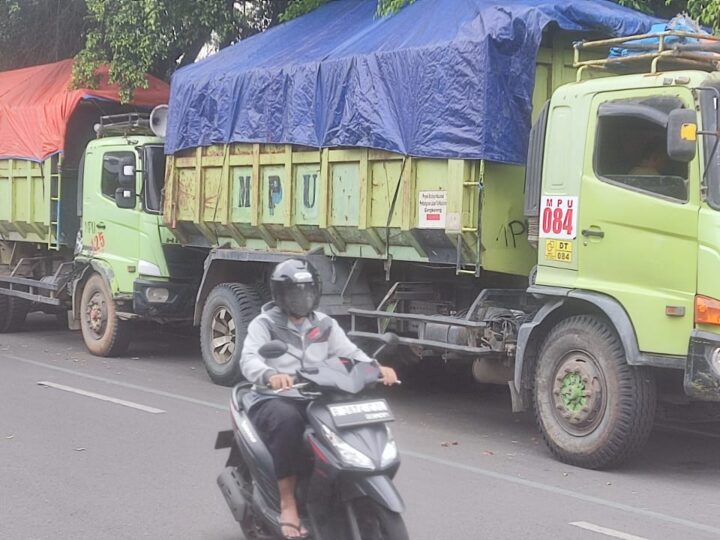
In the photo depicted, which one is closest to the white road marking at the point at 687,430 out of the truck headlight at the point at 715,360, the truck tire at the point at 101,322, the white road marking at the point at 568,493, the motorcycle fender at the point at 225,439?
the truck headlight at the point at 715,360

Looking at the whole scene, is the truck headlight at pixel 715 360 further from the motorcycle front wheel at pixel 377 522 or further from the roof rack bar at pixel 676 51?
the motorcycle front wheel at pixel 377 522

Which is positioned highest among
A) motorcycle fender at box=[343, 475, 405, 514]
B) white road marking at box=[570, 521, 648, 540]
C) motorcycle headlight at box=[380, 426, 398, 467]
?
motorcycle headlight at box=[380, 426, 398, 467]

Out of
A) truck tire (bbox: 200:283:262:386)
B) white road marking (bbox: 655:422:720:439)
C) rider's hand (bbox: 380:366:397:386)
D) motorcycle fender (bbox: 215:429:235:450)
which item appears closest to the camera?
rider's hand (bbox: 380:366:397:386)

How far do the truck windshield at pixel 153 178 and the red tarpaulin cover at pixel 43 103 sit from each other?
1.98 metres

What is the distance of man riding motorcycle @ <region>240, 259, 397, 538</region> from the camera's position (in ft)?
15.1

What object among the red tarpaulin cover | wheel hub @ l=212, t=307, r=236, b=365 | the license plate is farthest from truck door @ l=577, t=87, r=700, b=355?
the red tarpaulin cover

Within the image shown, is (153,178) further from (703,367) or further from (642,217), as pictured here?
(703,367)

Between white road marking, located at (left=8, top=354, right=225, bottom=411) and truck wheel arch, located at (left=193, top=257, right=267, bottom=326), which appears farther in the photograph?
truck wheel arch, located at (left=193, top=257, right=267, bottom=326)

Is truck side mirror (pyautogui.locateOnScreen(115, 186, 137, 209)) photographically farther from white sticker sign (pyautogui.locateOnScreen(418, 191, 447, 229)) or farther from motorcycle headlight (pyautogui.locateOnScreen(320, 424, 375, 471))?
motorcycle headlight (pyautogui.locateOnScreen(320, 424, 375, 471))

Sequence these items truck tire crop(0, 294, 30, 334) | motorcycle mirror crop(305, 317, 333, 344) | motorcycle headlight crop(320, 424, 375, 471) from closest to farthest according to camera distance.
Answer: motorcycle headlight crop(320, 424, 375, 471) → motorcycle mirror crop(305, 317, 333, 344) → truck tire crop(0, 294, 30, 334)

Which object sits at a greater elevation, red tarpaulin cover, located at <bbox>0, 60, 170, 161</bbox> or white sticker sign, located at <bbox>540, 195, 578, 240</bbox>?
red tarpaulin cover, located at <bbox>0, 60, 170, 161</bbox>

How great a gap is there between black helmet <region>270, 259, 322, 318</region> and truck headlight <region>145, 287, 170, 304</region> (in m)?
7.39

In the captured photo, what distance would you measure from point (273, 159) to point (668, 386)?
185 inches

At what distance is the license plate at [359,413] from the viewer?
4.35 m
